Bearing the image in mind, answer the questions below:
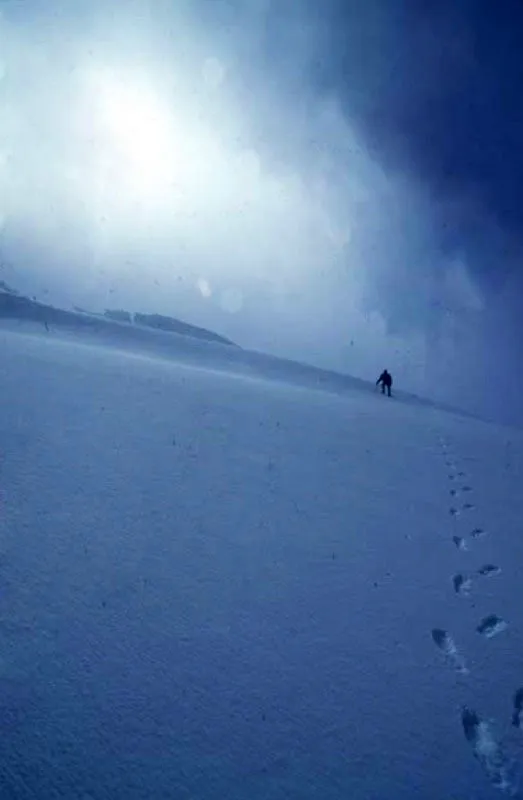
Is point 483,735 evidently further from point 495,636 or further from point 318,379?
point 318,379

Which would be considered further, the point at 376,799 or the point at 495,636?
the point at 495,636

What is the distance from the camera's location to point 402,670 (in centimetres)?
554

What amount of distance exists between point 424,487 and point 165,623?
781cm

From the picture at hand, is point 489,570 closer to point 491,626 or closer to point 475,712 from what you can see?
point 491,626

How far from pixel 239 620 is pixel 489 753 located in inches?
112

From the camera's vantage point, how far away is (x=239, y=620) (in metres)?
5.76

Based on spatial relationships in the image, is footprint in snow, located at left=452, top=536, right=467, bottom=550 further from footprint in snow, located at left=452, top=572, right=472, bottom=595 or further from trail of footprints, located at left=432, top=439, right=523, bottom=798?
footprint in snow, located at left=452, top=572, right=472, bottom=595

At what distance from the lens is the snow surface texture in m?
4.17

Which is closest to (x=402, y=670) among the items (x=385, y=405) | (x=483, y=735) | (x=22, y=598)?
(x=483, y=735)

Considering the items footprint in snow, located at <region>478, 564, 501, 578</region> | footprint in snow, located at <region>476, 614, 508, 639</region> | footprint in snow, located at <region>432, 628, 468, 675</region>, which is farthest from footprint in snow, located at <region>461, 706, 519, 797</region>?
footprint in snow, located at <region>478, 564, 501, 578</region>

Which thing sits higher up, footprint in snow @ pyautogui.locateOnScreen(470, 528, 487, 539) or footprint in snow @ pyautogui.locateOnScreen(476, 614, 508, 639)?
footprint in snow @ pyautogui.locateOnScreen(470, 528, 487, 539)

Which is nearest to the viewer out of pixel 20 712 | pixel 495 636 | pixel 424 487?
pixel 20 712

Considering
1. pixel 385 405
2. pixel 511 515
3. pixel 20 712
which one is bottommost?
pixel 20 712

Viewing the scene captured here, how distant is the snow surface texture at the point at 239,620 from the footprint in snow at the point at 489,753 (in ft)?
0.06
